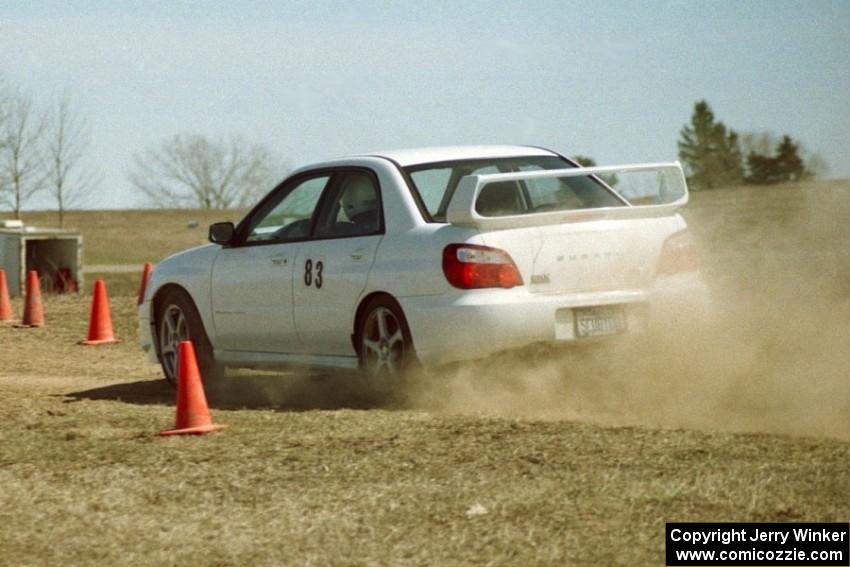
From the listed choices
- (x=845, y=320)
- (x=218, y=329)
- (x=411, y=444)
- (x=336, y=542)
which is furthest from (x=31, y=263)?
(x=336, y=542)

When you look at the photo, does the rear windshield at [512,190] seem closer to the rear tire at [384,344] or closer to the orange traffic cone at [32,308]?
the rear tire at [384,344]

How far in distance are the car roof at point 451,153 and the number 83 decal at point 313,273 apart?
845mm

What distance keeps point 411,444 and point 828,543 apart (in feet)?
9.08

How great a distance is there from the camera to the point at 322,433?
874 cm

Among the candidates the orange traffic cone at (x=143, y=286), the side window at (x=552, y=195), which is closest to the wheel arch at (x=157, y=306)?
the orange traffic cone at (x=143, y=286)

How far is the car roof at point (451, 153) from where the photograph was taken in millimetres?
10430

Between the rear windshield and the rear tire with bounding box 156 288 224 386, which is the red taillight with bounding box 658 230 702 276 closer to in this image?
the rear windshield

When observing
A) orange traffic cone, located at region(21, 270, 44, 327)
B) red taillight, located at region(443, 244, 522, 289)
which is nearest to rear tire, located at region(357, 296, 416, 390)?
red taillight, located at region(443, 244, 522, 289)

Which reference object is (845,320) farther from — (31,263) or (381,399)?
(31,263)

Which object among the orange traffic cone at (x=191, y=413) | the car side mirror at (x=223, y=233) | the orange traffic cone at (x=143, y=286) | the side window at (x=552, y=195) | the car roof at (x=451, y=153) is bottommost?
the orange traffic cone at (x=191, y=413)

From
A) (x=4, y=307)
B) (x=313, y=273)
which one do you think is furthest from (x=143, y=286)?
(x=313, y=273)

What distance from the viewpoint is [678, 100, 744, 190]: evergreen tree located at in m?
59.9

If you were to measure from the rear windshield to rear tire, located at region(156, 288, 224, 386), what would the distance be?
2333mm

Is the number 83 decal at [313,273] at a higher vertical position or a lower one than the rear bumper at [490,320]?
higher
